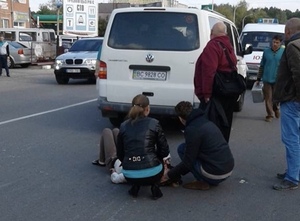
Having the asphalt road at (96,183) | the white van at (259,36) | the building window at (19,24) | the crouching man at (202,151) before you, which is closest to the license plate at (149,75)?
the asphalt road at (96,183)

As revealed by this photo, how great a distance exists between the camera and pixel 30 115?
32.5ft

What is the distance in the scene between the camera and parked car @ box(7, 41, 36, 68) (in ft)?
82.2

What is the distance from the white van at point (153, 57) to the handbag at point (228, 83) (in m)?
1.37

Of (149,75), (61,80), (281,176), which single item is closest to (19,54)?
(61,80)

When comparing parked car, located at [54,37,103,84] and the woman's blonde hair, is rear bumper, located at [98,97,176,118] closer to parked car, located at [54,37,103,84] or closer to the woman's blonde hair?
the woman's blonde hair

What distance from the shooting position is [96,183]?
543 cm

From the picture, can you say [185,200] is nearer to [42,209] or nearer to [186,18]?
[42,209]

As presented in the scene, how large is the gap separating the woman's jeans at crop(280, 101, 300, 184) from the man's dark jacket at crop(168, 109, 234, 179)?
0.69 meters

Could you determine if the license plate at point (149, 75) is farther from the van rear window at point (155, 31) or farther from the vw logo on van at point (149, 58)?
the van rear window at point (155, 31)

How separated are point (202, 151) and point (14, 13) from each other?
44.5 m

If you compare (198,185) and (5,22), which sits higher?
(5,22)

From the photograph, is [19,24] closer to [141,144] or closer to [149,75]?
[149,75]

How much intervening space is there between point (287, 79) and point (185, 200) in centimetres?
173

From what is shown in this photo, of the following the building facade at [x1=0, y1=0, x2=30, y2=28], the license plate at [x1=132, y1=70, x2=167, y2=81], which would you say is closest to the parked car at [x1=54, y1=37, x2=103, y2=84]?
the license plate at [x1=132, y1=70, x2=167, y2=81]
